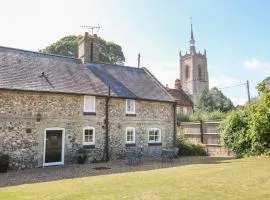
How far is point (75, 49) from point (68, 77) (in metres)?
26.3

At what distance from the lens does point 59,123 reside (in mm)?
20484

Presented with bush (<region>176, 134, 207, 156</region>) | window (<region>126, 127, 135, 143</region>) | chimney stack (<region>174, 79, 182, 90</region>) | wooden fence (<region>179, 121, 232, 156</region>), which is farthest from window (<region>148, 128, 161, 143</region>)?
chimney stack (<region>174, 79, 182, 90</region>)

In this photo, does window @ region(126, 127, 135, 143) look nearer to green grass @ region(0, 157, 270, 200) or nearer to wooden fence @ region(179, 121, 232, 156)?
wooden fence @ region(179, 121, 232, 156)

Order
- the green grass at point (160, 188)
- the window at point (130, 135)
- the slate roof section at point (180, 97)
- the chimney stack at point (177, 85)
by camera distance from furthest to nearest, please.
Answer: the chimney stack at point (177, 85) < the slate roof section at point (180, 97) < the window at point (130, 135) < the green grass at point (160, 188)

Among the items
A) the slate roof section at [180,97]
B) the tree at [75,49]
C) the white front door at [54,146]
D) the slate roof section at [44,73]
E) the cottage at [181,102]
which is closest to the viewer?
the slate roof section at [44,73]

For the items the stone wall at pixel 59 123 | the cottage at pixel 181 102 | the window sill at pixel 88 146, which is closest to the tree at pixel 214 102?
the cottage at pixel 181 102

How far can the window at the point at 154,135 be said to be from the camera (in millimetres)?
25758

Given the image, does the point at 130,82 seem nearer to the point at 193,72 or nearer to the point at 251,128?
the point at 251,128

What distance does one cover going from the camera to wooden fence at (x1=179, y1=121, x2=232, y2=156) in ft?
86.6

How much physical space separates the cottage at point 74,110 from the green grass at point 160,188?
697 centimetres

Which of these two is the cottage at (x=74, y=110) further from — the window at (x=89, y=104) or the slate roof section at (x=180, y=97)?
the slate roof section at (x=180, y=97)

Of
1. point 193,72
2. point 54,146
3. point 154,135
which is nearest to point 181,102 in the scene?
point 154,135

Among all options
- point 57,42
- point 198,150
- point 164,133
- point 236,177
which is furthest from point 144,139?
point 57,42

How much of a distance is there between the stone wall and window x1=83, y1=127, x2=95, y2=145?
0.25 metres
